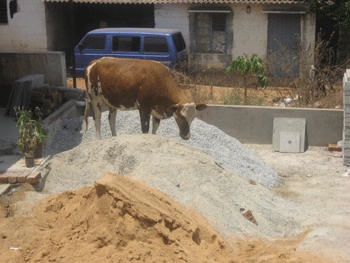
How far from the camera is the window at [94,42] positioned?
1689cm

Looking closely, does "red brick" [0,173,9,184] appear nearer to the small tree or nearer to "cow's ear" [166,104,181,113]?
"cow's ear" [166,104,181,113]

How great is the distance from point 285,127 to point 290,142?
42 centimetres

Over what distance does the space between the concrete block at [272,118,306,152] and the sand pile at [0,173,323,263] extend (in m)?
5.06

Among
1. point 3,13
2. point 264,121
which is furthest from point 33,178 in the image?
point 3,13

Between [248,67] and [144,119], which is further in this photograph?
[248,67]

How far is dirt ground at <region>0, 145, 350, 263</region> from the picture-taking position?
18.1 ft

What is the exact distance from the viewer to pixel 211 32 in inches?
758

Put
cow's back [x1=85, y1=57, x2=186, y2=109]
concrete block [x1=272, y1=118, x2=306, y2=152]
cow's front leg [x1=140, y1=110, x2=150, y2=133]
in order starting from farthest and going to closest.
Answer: concrete block [x1=272, y1=118, x2=306, y2=152]
cow's front leg [x1=140, y1=110, x2=150, y2=133]
cow's back [x1=85, y1=57, x2=186, y2=109]

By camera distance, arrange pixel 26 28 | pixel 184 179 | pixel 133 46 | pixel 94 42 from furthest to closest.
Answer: pixel 26 28
pixel 94 42
pixel 133 46
pixel 184 179

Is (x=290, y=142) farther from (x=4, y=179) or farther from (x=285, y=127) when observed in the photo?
(x=4, y=179)

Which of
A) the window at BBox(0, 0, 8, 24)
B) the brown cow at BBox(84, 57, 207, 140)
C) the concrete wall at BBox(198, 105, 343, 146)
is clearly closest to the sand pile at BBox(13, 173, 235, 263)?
the brown cow at BBox(84, 57, 207, 140)

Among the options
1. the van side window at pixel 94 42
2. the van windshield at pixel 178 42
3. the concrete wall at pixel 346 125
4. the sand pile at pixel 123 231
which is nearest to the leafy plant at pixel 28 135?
the sand pile at pixel 123 231

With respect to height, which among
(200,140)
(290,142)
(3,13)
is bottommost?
(290,142)

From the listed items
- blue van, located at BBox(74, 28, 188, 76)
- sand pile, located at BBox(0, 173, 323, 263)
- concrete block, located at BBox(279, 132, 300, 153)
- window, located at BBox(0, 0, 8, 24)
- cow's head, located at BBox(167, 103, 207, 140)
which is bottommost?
concrete block, located at BBox(279, 132, 300, 153)
